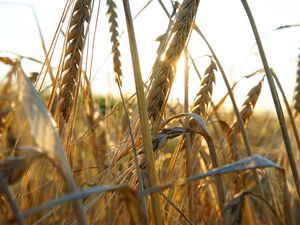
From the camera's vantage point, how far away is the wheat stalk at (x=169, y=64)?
2.81 feet

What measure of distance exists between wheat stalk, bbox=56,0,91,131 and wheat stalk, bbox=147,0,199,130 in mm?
145

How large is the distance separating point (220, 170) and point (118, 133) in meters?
1.30

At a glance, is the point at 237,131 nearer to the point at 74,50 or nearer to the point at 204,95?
the point at 204,95

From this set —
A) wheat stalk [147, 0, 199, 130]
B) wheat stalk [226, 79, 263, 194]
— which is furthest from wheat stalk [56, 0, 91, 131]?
wheat stalk [226, 79, 263, 194]

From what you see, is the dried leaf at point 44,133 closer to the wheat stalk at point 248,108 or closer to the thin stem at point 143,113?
the thin stem at point 143,113

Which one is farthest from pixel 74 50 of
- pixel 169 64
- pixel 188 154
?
pixel 188 154

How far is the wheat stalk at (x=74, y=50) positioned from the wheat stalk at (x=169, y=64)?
14 centimetres

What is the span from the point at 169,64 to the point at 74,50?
0.60ft

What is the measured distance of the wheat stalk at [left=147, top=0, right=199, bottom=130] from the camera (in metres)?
A: 0.86

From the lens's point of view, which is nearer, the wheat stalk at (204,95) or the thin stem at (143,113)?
the thin stem at (143,113)

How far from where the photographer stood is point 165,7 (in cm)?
117

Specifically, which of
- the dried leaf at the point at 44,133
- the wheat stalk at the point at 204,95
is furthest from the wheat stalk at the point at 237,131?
the dried leaf at the point at 44,133

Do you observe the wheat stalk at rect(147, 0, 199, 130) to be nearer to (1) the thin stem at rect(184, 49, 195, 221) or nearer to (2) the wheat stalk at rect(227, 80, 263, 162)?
(1) the thin stem at rect(184, 49, 195, 221)

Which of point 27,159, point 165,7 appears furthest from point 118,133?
point 27,159
